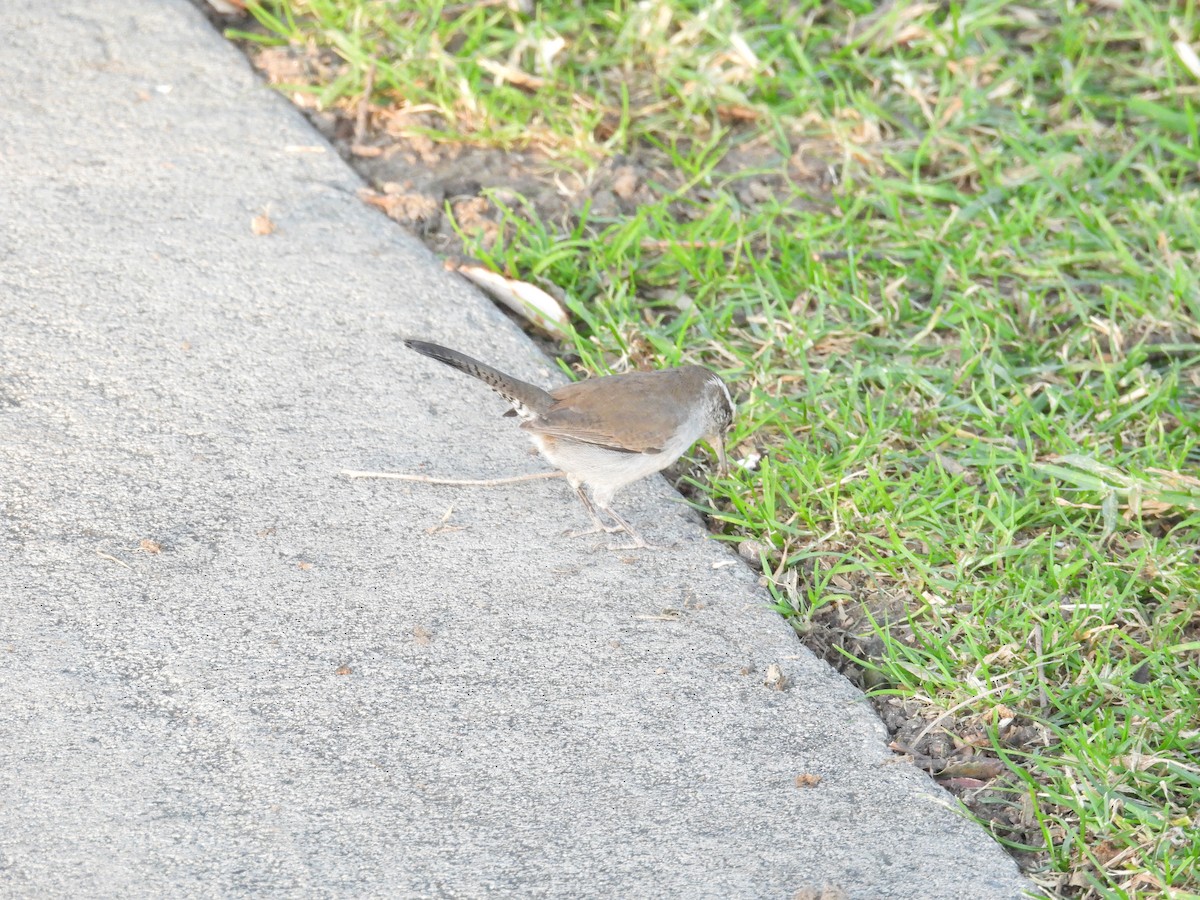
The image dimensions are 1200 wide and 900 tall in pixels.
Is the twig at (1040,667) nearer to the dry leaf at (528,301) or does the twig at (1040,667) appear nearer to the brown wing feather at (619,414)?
the brown wing feather at (619,414)

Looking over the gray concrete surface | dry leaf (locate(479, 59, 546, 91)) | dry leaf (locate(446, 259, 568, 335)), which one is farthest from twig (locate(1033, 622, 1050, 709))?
dry leaf (locate(479, 59, 546, 91))

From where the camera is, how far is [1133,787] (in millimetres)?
3703

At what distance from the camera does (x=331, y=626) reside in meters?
3.98

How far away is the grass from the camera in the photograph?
4.00 m

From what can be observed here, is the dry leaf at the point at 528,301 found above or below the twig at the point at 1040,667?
below

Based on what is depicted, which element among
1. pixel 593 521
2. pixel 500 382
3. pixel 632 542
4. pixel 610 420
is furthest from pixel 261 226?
pixel 632 542

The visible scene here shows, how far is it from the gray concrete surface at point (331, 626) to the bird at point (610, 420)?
164 mm

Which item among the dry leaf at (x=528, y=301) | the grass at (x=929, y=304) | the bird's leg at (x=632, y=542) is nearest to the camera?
the grass at (x=929, y=304)

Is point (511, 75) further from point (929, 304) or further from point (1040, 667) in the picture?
point (1040, 667)

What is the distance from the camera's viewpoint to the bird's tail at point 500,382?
177 inches

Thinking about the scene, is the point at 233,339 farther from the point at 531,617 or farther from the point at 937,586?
the point at 937,586

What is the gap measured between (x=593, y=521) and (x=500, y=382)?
1.85ft

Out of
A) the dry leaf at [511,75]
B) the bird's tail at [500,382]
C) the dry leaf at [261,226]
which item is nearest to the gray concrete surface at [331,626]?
the dry leaf at [261,226]

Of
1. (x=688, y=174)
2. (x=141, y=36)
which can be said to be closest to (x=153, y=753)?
(x=688, y=174)
